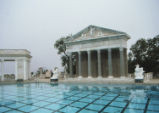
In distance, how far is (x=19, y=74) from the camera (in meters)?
23.9

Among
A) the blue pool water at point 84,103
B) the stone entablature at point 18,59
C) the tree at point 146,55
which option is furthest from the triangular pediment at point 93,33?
the tree at point 146,55

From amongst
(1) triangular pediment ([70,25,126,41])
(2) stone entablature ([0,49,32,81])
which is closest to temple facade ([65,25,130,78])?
(1) triangular pediment ([70,25,126,41])

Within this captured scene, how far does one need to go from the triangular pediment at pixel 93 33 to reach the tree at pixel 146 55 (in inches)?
516

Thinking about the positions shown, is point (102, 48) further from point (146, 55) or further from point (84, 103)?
point (84, 103)

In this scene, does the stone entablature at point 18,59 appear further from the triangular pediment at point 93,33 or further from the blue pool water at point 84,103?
the blue pool water at point 84,103

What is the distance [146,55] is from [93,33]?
14955 millimetres

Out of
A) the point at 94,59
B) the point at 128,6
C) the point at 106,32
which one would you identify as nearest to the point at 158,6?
the point at 128,6

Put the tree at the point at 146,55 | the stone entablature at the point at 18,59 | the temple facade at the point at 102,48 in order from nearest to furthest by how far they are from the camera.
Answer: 1. the temple facade at the point at 102,48
2. the stone entablature at the point at 18,59
3. the tree at the point at 146,55

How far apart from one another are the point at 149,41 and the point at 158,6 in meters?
19.5

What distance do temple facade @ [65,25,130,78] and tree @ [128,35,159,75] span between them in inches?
390

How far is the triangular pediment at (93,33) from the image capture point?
1960 centimetres

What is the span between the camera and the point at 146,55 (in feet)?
91.9

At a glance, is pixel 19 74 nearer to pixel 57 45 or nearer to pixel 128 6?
pixel 57 45

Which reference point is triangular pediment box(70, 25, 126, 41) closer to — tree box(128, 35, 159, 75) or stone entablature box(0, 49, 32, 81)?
stone entablature box(0, 49, 32, 81)
